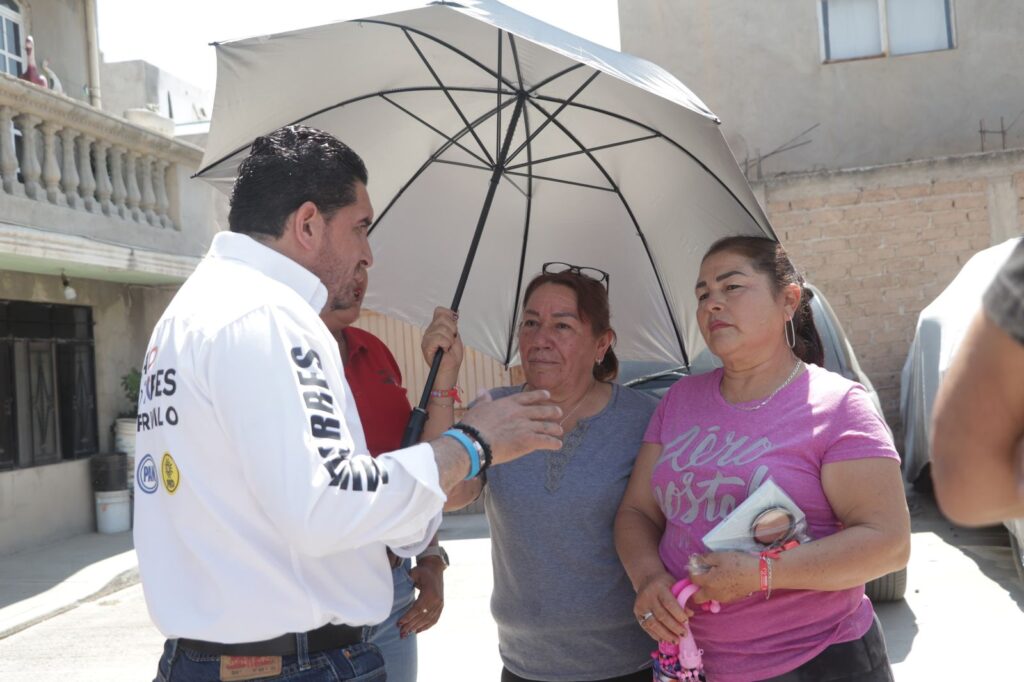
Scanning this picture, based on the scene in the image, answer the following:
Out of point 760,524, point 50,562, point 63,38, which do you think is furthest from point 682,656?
point 63,38

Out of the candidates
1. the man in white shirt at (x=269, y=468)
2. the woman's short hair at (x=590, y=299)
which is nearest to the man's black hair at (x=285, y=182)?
the man in white shirt at (x=269, y=468)

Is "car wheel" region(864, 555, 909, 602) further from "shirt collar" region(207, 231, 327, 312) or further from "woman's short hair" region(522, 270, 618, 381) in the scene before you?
"shirt collar" region(207, 231, 327, 312)

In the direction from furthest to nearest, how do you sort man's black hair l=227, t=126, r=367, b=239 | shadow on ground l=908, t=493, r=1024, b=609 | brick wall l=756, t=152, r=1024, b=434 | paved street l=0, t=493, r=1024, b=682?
brick wall l=756, t=152, r=1024, b=434 → shadow on ground l=908, t=493, r=1024, b=609 → paved street l=0, t=493, r=1024, b=682 → man's black hair l=227, t=126, r=367, b=239

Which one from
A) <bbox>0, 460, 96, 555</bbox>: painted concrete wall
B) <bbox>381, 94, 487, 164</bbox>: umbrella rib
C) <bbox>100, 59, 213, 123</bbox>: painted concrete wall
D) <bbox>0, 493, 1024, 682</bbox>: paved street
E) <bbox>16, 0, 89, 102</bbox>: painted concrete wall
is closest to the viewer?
<bbox>381, 94, 487, 164</bbox>: umbrella rib

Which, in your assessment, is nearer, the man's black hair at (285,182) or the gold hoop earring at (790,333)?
the man's black hair at (285,182)

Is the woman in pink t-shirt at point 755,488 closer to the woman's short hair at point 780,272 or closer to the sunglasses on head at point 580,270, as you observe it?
the woman's short hair at point 780,272

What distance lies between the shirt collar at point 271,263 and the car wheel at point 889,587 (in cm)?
496

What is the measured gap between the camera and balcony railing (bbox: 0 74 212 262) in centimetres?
912

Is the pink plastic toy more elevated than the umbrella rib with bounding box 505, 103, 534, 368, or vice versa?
the umbrella rib with bounding box 505, 103, 534, 368

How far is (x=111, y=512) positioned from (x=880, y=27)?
10973 millimetres

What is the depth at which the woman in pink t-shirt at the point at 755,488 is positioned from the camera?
2.34 m

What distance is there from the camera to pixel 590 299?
312 cm

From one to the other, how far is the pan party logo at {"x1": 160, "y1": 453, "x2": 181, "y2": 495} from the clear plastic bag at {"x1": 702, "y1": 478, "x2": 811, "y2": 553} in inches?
46.4

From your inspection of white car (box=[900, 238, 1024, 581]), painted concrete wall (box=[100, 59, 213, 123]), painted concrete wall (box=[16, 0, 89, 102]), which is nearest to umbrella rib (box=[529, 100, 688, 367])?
white car (box=[900, 238, 1024, 581])
